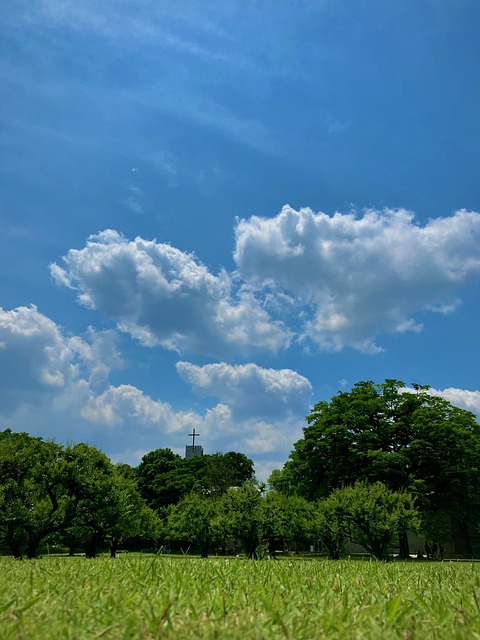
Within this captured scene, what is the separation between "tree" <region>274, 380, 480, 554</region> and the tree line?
0.36 ft

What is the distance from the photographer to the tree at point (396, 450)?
45062 millimetres

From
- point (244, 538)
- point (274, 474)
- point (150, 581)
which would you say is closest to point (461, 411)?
point (244, 538)

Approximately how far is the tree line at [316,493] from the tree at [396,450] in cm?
11

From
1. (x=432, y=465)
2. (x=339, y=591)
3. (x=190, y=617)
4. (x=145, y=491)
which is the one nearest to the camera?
(x=190, y=617)

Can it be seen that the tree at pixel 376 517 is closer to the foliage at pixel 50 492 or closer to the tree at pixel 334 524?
the tree at pixel 334 524

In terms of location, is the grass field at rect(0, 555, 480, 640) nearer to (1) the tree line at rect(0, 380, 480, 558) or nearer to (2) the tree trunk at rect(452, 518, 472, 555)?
(1) the tree line at rect(0, 380, 480, 558)

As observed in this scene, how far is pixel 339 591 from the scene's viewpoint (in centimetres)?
370

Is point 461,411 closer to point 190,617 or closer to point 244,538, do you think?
point 244,538

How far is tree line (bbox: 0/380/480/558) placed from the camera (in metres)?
26.2

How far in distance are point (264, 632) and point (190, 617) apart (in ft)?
1.91

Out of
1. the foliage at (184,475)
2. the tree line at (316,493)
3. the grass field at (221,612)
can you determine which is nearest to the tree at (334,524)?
the tree line at (316,493)

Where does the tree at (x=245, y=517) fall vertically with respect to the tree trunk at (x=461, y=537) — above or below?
above

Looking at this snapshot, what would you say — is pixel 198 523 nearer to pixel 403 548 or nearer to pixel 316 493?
pixel 316 493

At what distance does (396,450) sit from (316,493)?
8954 millimetres
